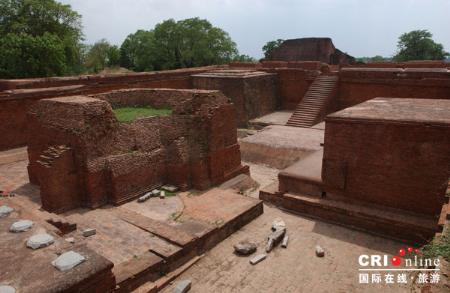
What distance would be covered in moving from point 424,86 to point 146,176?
1010 centimetres

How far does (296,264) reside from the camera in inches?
211

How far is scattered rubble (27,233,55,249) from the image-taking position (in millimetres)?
3611

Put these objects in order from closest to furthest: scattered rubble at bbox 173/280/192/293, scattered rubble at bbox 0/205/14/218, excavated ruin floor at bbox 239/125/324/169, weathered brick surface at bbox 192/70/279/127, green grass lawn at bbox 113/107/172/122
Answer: scattered rubble at bbox 0/205/14/218, scattered rubble at bbox 173/280/192/293, green grass lawn at bbox 113/107/172/122, excavated ruin floor at bbox 239/125/324/169, weathered brick surface at bbox 192/70/279/127

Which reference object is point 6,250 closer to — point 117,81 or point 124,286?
Answer: point 124,286

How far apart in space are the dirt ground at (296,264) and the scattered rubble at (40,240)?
1.85 m

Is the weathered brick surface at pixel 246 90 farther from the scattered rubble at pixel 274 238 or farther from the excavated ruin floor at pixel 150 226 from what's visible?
the scattered rubble at pixel 274 238

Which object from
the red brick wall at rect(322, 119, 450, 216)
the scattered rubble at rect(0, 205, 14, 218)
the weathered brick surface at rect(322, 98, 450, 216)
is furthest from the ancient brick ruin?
the scattered rubble at rect(0, 205, 14, 218)

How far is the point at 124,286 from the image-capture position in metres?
4.42

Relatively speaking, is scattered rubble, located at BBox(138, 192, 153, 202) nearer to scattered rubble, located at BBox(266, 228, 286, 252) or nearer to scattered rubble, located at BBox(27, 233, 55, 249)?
scattered rubble, located at BBox(266, 228, 286, 252)

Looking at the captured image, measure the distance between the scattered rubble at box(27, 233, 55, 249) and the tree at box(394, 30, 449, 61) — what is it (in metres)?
35.8

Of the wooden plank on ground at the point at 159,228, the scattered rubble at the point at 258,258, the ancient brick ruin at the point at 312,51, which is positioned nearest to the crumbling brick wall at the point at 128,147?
the wooden plank on ground at the point at 159,228

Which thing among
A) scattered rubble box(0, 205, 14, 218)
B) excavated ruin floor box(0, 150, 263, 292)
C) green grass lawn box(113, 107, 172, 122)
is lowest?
excavated ruin floor box(0, 150, 263, 292)

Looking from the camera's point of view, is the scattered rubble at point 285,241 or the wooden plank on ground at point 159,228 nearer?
the wooden plank on ground at point 159,228

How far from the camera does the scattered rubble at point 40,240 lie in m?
3.61
